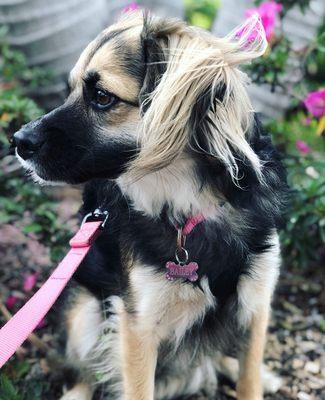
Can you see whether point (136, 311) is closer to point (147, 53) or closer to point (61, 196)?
point (147, 53)

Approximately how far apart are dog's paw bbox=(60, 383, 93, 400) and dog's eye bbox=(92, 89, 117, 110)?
4.81ft

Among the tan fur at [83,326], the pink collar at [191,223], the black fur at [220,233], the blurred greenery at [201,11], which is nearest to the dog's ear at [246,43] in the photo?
the black fur at [220,233]

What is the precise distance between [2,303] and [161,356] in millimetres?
962

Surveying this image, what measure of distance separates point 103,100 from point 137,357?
104 cm

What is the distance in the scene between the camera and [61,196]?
3.97 metres

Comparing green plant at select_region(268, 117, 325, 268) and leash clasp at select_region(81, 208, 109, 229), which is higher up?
leash clasp at select_region(81, 208, 109, 229)

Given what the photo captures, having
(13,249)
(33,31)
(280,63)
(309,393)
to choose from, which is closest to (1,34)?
(33,31)

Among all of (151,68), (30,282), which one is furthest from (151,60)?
(30,282)

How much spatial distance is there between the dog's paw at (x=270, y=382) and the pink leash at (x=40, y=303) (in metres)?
1.18

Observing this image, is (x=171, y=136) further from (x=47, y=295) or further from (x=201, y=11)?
(x=201, y=11)

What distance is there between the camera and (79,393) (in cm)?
288

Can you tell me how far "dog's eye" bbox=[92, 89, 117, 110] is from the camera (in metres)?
2.10

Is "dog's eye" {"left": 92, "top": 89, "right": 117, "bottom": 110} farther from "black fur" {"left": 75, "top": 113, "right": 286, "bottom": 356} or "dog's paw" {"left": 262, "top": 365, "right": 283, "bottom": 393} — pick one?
"dog's paw" {"left": 262, "top": 365, "right": 283, "bottom": 393}

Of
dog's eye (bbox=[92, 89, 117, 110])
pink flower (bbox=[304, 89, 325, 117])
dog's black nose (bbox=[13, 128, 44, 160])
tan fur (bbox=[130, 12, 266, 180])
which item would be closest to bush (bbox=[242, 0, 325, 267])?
pink flower (bbox=[304, 89, 325, 117])
